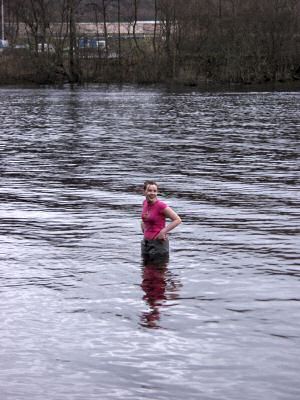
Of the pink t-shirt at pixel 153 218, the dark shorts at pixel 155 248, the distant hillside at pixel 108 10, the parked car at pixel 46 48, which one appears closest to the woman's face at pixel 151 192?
the pink t-shirt at pixel 153 218

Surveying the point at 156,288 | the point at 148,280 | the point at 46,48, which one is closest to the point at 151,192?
the point at 148,280

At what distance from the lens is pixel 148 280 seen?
1362 cm

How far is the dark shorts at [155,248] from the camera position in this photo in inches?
584

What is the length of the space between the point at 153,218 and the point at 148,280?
4.53 feet

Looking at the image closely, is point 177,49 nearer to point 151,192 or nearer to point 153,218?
point 153,218

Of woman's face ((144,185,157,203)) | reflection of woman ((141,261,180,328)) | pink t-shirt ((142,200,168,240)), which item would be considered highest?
woman's face ((144,185,157,203))

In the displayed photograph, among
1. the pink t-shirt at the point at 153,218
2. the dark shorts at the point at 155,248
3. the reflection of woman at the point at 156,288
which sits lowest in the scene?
the reflection of woman at the point at 156,288

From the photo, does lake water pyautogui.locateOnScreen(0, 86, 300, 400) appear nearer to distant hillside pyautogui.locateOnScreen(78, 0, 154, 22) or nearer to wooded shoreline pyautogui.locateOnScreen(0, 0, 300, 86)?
wooded shoreline pyautogui.locateOnScreen(0, 0, 300, 86)

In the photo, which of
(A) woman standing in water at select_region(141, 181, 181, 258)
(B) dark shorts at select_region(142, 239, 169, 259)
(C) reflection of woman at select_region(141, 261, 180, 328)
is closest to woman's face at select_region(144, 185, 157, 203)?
(A) woman standing in water at select_region(141, 181, 181, 258)

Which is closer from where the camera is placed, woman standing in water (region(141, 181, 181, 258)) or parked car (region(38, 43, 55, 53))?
woman standing in water (region(141, 181, 181, 258))

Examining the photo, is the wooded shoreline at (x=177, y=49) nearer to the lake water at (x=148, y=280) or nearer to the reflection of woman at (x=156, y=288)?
the lake water at (x=148, y=280)

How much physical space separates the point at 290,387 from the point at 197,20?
86381 millimetres

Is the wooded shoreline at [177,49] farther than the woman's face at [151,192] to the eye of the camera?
Yes

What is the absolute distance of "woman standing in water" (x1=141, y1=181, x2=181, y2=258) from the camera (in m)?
14.5
